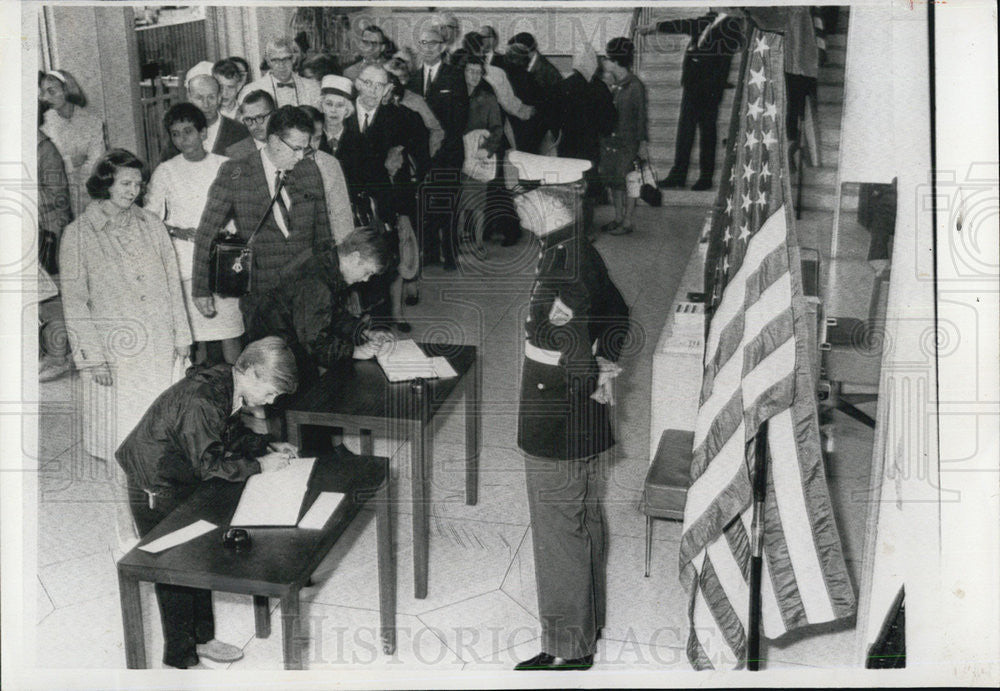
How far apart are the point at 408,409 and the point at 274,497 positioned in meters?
0.70

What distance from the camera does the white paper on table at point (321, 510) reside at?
11.9 ft

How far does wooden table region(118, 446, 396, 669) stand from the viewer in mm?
3371

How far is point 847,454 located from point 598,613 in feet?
4.42

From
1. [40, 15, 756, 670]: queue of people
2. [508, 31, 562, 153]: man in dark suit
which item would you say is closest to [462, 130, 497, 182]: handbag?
[40, 15, 756, 670]: queue of people

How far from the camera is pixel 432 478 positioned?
4.30 m

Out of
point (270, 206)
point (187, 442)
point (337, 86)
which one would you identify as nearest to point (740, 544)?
point (187, 442)

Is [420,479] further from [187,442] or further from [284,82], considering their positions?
[284,82]

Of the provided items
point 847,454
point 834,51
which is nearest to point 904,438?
point 847,454

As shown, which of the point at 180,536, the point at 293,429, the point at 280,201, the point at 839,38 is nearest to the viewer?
the point at 180,536

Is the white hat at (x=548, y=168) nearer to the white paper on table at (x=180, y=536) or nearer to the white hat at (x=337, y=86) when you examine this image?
the white hat at (x=337, y=86)

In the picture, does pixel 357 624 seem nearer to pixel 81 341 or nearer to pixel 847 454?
pixel 81 341

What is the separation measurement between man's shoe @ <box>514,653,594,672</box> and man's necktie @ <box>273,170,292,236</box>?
204cm

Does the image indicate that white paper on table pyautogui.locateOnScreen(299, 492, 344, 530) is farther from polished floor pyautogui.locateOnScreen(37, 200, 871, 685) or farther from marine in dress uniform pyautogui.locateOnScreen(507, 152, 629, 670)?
marine in dress uniform pyautogui.locateOnScreen(507, 152, 629, 670)

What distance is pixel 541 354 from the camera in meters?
3.94
